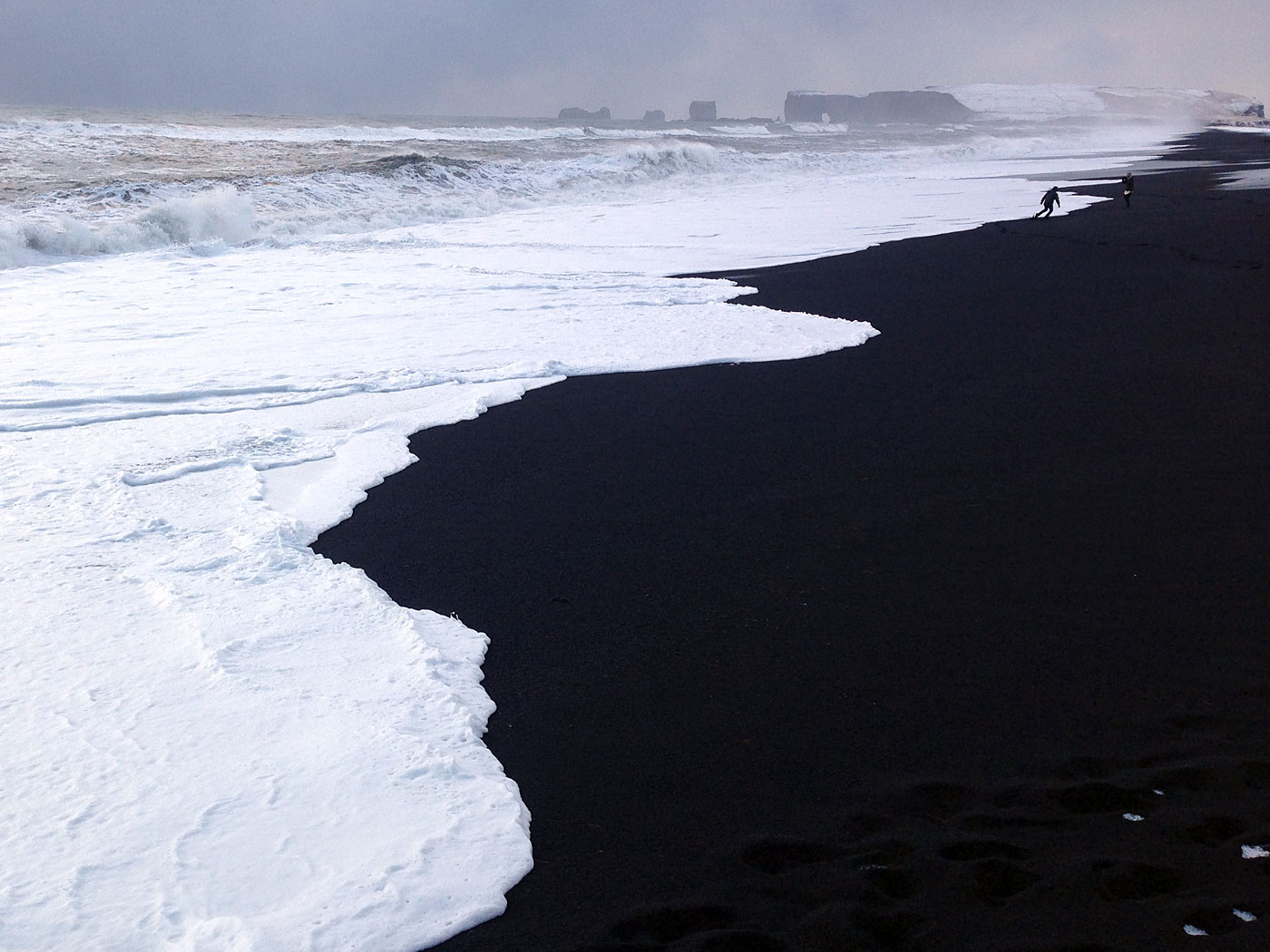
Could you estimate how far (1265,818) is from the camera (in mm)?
2396

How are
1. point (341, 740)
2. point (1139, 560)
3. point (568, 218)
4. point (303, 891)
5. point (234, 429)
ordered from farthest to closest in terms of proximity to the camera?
1. point (568, 218)
2. point (234, 429)
3. point (1139, 560)
4. point (341, 740)
5. point (303, 891)

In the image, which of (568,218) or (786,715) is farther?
(568,218)

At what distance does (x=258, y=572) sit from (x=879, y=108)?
13746 centimetres

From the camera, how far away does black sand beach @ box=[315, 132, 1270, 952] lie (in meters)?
2.21

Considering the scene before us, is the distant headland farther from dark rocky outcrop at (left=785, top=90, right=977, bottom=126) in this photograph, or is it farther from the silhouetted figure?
the silhouetted figure

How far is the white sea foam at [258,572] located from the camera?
2.30 metres

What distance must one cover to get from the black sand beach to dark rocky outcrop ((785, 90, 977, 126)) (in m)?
120

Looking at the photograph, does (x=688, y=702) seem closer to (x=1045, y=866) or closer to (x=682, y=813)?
(x=682, y=813)

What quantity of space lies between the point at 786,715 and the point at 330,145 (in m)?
38.1

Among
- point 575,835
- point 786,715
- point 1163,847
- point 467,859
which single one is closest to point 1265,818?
point 1163,847

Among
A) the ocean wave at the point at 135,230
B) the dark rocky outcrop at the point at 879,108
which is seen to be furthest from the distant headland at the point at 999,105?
the ocean wave at the point at 135,230

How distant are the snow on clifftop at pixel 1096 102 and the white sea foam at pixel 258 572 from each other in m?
116

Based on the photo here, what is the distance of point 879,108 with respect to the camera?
421 ft

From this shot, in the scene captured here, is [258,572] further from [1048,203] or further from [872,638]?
[1048,203]
